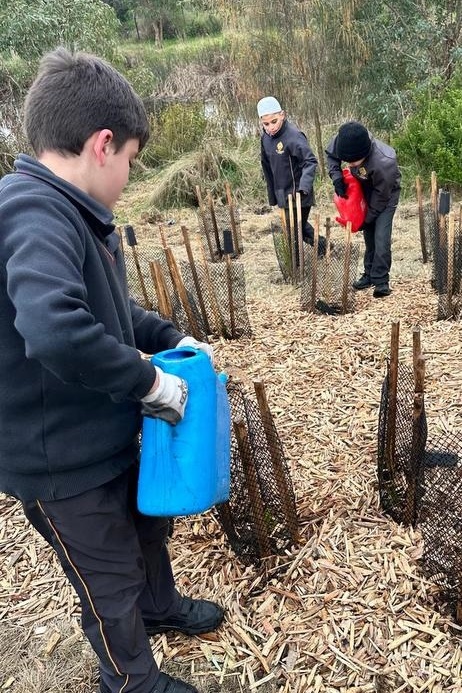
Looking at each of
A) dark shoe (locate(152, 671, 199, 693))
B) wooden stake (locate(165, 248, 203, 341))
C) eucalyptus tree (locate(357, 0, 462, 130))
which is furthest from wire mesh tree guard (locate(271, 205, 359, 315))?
eucalyptus tree (locate(357, 0, 462, 130))

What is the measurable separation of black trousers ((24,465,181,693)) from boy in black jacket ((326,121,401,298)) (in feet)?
11.9

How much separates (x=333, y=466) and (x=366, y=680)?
102 centimetres

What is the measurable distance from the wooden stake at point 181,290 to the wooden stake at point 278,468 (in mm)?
1913

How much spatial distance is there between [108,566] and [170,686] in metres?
0.51

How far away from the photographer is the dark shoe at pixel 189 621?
194cm

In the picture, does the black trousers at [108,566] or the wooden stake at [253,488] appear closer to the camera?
the black trousers at [108,566]

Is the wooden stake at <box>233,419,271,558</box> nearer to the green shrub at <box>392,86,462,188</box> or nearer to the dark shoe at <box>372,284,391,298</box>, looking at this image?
the dark shoe at <box>372,284,391,298</box>

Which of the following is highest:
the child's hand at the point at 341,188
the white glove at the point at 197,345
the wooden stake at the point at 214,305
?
the white glove at the point at 197,345

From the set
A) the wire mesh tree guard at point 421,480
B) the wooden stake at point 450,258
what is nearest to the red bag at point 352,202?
the wooden stake at point 450,258

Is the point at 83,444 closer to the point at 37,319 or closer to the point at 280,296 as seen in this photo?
the point at 37,319

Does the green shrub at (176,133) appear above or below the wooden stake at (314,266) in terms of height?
below

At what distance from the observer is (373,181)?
4652 millimetres

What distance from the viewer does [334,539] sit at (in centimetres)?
220

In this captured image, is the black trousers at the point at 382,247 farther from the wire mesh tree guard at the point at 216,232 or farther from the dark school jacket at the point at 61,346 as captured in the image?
the dark school jacket at the point at 61,346
